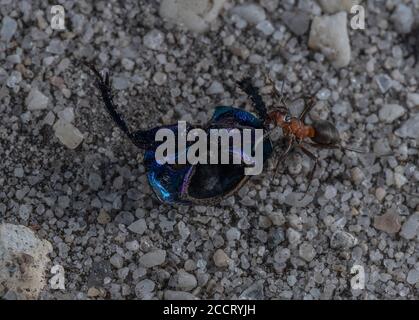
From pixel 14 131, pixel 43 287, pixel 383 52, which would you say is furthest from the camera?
pixel 383 52

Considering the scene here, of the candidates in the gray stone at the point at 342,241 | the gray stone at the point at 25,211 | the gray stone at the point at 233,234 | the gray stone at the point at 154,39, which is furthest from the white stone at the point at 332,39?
the gray stone at the point at 25,211

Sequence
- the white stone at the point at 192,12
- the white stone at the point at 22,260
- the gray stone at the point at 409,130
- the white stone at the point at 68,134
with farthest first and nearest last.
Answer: the white stone at the point at 192,12 → the gray stone at the point at 409,130 → the white stone at the point at 68,134 → the white stone at the point at 22,260

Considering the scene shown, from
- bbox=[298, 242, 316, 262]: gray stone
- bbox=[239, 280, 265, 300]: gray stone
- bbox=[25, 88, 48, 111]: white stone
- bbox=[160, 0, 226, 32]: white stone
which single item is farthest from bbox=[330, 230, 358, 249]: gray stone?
bbox=[25, 88, 48, 111]: white stone

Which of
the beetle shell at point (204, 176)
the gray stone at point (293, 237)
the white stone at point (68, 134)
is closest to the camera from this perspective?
the beetle shell at point (204, 176)

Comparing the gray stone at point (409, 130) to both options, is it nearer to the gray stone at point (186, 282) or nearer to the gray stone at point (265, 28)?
the gray stone at point (265, 28)

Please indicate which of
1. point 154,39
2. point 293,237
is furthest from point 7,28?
point 293,237
